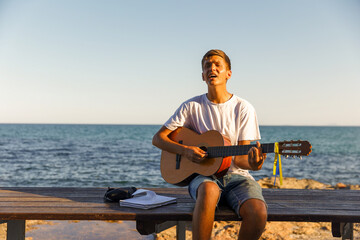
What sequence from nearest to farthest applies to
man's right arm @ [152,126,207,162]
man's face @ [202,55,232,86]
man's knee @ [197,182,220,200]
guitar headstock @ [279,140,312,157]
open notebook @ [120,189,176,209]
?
guitar headstock @ [279,140,312,157]
man's knee @ [197,182,220,200]
open notebook @ [120,189,176,209]
man's right arm @ [152,126,207,162]
man's face @ [202,55,232,86]

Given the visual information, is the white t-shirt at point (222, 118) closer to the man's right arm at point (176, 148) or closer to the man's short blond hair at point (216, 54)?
the man's right arm at point (176, 148)

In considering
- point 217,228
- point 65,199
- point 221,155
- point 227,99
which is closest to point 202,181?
point 221,155

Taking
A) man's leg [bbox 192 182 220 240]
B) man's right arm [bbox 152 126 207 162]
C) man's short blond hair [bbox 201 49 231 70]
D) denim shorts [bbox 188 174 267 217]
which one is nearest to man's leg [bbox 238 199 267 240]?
denim shorts [bbox 188 174 267 217]

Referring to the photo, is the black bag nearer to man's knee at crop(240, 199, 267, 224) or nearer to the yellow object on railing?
man's knee at crop(240, 199, 267, 224)

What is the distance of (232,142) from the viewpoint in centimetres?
305

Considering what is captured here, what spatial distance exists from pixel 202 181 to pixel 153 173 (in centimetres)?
1219

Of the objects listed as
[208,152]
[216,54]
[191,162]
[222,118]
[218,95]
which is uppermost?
[216,54]

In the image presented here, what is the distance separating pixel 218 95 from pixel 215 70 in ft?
0.76

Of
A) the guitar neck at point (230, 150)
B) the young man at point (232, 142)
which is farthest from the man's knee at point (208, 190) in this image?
the guitar neck at point (230, 150)

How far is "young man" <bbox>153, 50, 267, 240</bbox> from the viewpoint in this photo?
97.4 inches

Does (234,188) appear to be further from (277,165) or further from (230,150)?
(277,165)

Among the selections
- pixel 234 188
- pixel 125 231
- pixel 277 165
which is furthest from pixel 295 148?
pixel 125 231

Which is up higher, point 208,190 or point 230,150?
point 230,150

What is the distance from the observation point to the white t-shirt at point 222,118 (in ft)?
9.89
